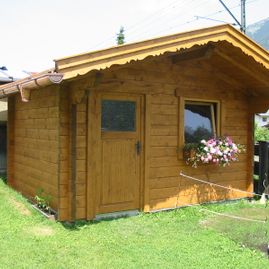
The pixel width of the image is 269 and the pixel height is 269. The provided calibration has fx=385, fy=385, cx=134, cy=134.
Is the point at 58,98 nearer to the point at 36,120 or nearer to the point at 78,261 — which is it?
the point at 36,120

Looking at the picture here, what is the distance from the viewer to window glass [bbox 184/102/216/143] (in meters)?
7.32

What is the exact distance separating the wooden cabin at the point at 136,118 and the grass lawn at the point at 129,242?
1.43 feet

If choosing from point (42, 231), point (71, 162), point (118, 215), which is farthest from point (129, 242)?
point (71, 162)

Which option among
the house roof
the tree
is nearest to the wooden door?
the house roof

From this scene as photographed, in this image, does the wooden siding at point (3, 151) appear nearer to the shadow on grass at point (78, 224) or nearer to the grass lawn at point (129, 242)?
the grass lawn at point (129, 242)

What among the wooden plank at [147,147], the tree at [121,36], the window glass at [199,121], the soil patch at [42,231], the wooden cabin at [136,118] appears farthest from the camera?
the tree at [121,36]

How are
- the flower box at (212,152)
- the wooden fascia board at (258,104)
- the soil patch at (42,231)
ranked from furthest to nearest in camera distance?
the wooden fascia board at (258,104), the flower box at (212,152), the soil patch at (42,231)

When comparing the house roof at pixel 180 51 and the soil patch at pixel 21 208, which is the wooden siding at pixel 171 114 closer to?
the house roof at pixel 180 51

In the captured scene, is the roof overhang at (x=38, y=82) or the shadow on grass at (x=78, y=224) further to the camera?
the shadow on grass at (x=78, y=224)

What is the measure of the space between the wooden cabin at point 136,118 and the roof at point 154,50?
0.01 m

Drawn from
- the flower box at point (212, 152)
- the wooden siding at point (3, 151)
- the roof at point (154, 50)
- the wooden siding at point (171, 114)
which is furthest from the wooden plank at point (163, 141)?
the wooden siding at point (3, 151)

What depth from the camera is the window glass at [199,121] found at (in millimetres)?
7320

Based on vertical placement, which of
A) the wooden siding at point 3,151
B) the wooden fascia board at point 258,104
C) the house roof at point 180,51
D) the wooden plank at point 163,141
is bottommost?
the wooden siding at point 3,151

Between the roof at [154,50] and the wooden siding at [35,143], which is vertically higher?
the roof at [154,50]
